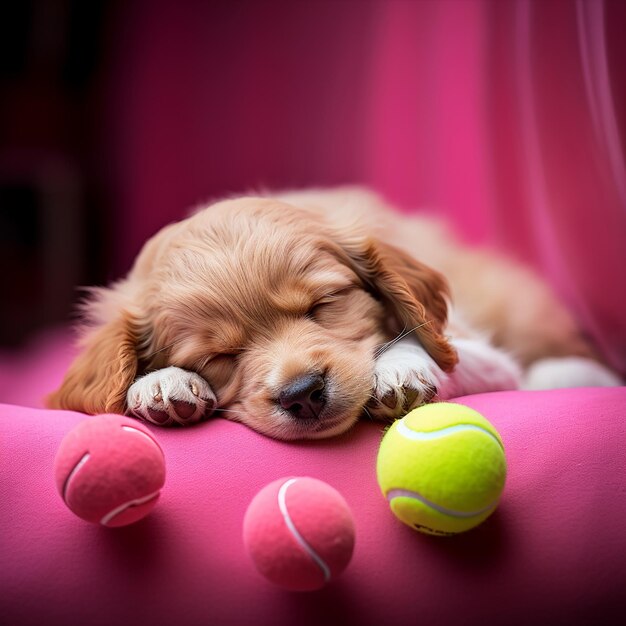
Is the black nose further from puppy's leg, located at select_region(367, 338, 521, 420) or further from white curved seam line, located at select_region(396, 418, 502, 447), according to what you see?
white curved seam line, located at select_region(396, 418, 502, 447)

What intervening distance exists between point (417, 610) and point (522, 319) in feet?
6.52

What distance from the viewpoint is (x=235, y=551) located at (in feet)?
5.19

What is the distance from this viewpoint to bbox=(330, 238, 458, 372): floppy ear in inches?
85.4

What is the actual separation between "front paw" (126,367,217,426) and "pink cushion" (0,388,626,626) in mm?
209

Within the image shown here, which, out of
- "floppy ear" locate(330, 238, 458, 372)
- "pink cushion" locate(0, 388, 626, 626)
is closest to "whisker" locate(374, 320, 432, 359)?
"floppy ear" locate(330, 238, 458, 372)

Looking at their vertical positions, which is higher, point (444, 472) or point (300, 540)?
point (444, 472)

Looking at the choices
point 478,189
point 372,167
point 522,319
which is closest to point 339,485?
point 522,319

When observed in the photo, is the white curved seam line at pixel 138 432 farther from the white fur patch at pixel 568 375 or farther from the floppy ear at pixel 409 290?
the white fur patch at pixel 568 375

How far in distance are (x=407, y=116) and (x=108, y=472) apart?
3.13 metres

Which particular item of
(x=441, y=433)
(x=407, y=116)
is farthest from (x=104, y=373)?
(x=407, y=116)

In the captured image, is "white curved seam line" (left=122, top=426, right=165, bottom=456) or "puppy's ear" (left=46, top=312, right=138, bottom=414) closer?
"white curved seam line" (left=122, top=426, right=165, bottom=456)

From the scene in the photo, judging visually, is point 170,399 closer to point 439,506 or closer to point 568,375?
point 439,506

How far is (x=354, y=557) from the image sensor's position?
155 centimetres

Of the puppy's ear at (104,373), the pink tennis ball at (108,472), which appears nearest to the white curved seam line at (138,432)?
the pink tennis ball at (108,472)
